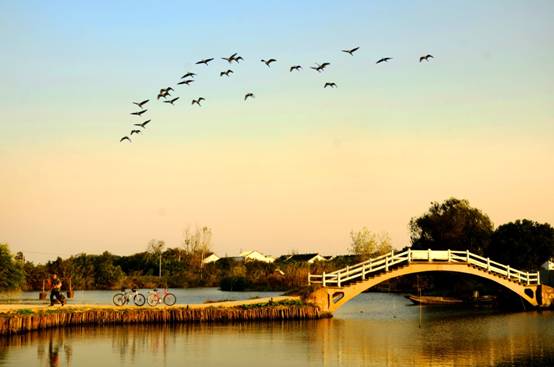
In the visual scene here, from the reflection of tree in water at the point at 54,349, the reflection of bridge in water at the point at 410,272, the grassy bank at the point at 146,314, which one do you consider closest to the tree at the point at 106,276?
the reflection of bridge in water at the point at 410,272

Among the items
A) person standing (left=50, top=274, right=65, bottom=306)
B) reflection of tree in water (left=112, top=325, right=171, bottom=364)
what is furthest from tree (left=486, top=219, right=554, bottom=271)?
person standing (left=50, top=274, right=65, bottom=306)

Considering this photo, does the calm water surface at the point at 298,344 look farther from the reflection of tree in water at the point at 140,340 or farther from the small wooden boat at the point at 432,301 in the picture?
the small wooden boat at the point at 432,301

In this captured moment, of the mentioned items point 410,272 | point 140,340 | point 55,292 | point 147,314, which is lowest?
point 140,340

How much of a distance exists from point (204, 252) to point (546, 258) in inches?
2608

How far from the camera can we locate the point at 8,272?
54.5 metres

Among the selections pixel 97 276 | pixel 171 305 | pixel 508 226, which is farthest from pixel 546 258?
pixel 97 276

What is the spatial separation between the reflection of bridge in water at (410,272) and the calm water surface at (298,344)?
1.88 metres

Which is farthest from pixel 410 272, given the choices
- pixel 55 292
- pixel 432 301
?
pixel 55 292

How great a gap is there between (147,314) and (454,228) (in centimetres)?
4722

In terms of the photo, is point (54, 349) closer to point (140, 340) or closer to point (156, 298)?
point (140, 340)

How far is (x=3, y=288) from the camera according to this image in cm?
5447

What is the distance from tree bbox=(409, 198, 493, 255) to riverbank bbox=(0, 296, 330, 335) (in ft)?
126

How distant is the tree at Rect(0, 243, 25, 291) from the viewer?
5419cm

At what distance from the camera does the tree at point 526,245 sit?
220 feet
